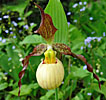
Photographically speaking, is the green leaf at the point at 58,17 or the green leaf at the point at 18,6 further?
the green leaf at the point at 18,6

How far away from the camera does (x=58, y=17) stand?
897 millimetres

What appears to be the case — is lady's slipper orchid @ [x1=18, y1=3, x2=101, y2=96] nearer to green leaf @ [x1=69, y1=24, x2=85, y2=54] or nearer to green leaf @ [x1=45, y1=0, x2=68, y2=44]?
green leaf @ [x1=45, y1=0, x2=68, y2=44]

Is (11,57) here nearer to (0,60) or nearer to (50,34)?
(0,60)

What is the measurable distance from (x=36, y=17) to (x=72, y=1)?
568 millimetres

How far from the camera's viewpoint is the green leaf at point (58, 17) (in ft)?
2.86

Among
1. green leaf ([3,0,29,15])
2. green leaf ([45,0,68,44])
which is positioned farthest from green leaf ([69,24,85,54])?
green leaf ([3,0,29,15])

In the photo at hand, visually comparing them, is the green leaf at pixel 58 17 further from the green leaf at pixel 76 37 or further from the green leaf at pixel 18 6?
the green leaf at pixel 18 6

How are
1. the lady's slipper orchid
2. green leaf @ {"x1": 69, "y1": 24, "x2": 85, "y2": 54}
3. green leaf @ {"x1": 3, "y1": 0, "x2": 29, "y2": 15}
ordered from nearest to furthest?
the lady's slipper orchid
green leaf @ {"x1": 69, "y1": 24, "x2": 85, "y2": 54}
green leaf @ {"x1": 3, "y1": 0, "x2": 29, "y2": 15}

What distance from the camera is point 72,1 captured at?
94.9 inches

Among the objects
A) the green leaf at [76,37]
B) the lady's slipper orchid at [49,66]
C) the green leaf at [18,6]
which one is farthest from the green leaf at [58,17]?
the green leaf at [18,6]

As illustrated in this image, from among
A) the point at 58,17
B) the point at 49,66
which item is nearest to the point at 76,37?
the point at 58,17

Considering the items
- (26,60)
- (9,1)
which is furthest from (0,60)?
(9,1)

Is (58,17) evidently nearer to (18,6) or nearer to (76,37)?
(76,37)

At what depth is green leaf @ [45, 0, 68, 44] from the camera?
0.87m
